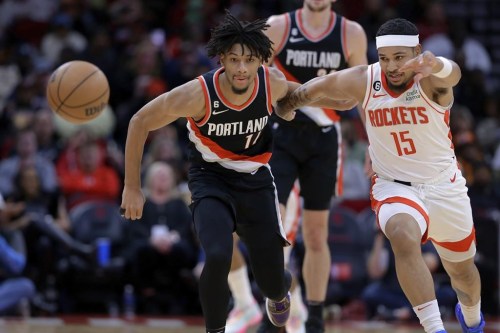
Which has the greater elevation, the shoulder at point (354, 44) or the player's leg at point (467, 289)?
the shoulder at point (354, 44)

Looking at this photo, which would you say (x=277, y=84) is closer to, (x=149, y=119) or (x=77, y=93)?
(x=149, y=119)

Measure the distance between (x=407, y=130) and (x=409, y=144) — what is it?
10 cm

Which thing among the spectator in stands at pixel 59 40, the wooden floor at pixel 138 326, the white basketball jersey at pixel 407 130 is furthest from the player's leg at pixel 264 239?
the spectator in stands at pixel 59 40

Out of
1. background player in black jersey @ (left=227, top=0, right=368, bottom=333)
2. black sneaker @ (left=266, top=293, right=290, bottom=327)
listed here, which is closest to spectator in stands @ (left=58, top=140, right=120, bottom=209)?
background player in black jersey @ (left=227, top=0, right=368, bottom=333)

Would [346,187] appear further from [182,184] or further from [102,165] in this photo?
[102,165]

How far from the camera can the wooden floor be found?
30.8 ft

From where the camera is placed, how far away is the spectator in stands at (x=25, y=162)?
38.5ft

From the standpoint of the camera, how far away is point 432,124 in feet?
21.4

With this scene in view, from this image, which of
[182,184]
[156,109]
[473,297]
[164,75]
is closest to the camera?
[156,109]

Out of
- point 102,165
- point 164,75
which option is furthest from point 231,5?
point 102,165

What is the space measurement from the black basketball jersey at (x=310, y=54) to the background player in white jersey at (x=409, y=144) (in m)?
0.96

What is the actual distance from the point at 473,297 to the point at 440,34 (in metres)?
9.06

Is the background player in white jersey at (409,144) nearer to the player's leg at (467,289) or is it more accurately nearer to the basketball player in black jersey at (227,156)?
the player's leg at (467,289)

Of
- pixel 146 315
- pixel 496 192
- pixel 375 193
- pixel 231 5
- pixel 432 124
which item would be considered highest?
pixel 231 5
